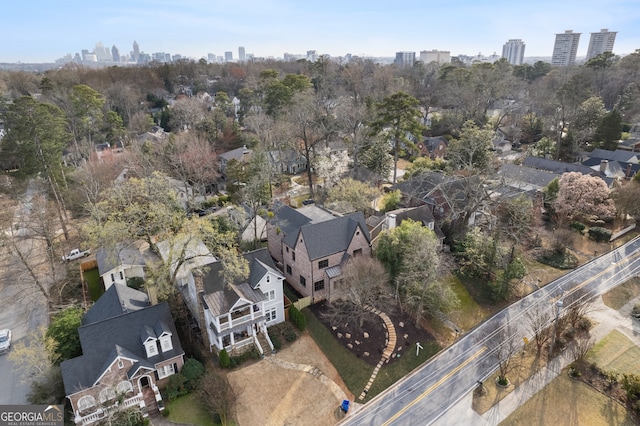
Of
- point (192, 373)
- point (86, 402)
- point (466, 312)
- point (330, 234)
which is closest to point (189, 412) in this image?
point (192, 373)

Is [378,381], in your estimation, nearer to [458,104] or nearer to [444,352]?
[444,352]

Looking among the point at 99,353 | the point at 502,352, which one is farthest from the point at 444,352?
the point at 99,353

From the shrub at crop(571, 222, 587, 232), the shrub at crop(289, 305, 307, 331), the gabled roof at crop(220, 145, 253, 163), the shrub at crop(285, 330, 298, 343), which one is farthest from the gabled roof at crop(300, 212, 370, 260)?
the gabled roof at crop(220, 145, 253, 163)

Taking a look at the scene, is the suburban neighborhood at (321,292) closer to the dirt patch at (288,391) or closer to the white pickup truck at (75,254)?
the dirt patch at (288,391)

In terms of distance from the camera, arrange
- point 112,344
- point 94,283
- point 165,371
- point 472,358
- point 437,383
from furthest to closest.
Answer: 1. point 94,283
2. point 472,358
3. point 437,383
4. point 165,371
5. point 112,344

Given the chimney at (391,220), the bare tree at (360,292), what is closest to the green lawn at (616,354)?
the bare tree at (360,292)

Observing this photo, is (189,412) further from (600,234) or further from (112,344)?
(600,234)

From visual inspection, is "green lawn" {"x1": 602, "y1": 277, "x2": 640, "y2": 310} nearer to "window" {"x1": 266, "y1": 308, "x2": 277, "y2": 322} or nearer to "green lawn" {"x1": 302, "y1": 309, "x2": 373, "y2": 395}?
"green lawn" {"x1": 302, "y1": 309, "x2": 373, "y2": 395}
